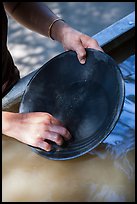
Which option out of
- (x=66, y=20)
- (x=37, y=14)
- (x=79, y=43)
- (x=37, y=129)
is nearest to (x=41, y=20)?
(x=37, y=14)

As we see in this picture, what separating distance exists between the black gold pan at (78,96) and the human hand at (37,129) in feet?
0.23

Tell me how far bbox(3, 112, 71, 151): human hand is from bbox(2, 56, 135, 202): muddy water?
166 millimetres

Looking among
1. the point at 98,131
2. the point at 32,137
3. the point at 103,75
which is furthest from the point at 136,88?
the point at 32,137

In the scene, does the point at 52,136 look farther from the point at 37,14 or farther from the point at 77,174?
the point at 37,14

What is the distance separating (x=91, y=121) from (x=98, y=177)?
19 cm

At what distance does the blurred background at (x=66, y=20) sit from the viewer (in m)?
2.38

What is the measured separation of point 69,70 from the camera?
1.18 metres

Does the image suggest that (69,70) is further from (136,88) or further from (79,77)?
(136,88)

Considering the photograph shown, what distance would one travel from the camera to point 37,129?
38.6 inches

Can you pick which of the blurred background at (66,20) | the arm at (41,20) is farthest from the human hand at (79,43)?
the blurred background at (66,20)

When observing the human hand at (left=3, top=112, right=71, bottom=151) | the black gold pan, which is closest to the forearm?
the black gold pan

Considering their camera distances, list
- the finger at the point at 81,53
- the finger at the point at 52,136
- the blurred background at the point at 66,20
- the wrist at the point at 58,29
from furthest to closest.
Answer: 1. the blurred background at the point at 66,20
2. the wrist at the point at 58,29
3. the finger at the point at 81,53
4. the finger at the point at 52,136

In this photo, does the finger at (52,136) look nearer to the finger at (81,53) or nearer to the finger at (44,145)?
the finger at (44,145)

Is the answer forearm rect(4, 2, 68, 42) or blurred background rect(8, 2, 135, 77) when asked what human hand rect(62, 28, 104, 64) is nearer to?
forearm rect(4, 2, 68, 42)
